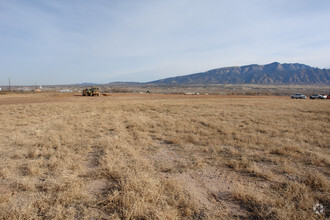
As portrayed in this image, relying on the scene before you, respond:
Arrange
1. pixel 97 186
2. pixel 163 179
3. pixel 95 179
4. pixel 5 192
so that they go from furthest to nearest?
1. pixel 95 179
2. pixel 163 179
3. pixel 97 186
4. pixel 5 192

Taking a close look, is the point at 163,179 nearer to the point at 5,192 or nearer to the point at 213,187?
the point at 213,187

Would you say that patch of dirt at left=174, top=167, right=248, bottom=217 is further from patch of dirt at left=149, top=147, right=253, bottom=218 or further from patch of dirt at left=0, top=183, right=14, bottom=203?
patch of dirt at left=0, top=183, right=14, bottom=203

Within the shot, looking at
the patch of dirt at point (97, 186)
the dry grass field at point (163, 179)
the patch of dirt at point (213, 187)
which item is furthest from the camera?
the patch of dirt at point (97, 186)

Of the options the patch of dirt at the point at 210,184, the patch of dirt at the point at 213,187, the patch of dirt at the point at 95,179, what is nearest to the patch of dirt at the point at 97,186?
the patch of dirt at the point at 95,179

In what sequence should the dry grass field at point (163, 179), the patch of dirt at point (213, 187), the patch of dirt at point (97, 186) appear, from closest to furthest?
the dry grass field at point (163, 179) → the patch of dirt at point (213, 187) → the patch of dirt at point (97, 186)

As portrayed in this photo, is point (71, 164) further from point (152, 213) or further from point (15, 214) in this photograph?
point (152, 213)

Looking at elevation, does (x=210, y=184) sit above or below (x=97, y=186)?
below

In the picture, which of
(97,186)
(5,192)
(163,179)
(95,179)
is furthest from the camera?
(95,179)

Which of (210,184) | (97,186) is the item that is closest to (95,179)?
(97,186)

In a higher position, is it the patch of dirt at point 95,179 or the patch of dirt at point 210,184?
the patch of dirt at point 95,179

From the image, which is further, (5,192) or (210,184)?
(210,184)

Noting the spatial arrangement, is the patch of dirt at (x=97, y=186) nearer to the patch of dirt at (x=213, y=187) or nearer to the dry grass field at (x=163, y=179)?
the dry grass field at (x=163, y=179)

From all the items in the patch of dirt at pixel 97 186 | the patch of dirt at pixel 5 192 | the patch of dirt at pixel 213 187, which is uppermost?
the patch of dirt at pixel 5 192

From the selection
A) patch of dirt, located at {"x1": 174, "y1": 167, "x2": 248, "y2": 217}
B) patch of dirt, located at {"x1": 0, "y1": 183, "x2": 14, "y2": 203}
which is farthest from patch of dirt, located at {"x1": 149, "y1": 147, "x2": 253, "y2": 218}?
patch of dirt, located at {"x1": 0, "y1": 183, "x2": 14, "y2": 203}
